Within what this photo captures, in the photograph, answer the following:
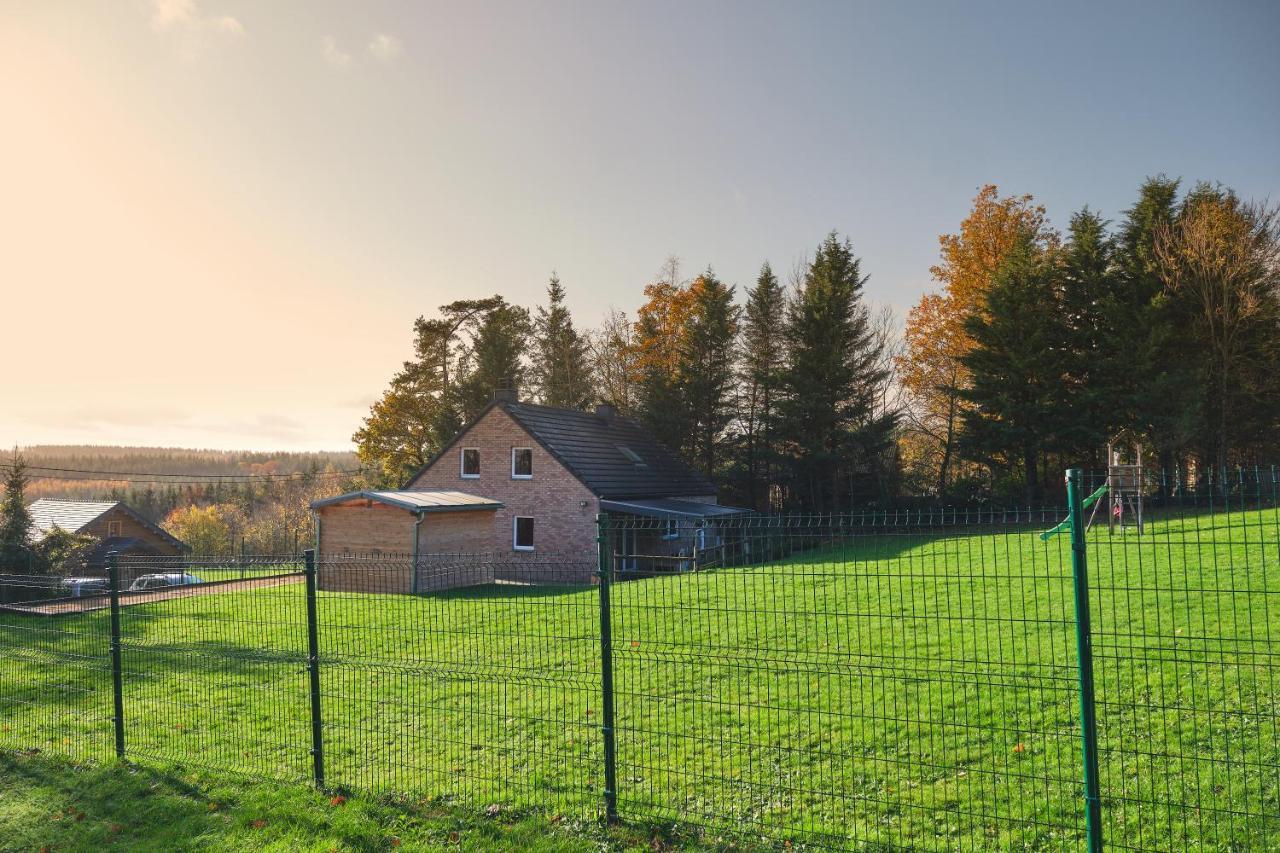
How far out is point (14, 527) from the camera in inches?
859

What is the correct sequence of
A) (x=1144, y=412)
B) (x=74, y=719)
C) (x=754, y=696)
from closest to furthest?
1. (x=754, y=696)
2. (x=74, y=719)
3. (x=1144, y=412)

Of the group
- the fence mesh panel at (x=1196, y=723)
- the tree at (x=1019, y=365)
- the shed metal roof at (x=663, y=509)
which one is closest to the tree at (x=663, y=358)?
the shed metal roof at (x=663, y=509)

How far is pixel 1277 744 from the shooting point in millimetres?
5457

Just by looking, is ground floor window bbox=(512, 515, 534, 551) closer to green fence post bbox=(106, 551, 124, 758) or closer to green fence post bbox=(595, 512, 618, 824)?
green fence post bbox=(106, 551, 124, 758)

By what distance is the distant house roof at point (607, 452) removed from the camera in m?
26.5

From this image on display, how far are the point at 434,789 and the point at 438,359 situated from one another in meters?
42.1

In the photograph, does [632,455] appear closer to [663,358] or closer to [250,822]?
[663,358]

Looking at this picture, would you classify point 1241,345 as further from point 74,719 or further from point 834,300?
point 74,719

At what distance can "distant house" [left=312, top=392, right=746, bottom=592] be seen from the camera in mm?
23109

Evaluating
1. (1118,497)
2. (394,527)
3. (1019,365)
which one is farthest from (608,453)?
(1118,497)

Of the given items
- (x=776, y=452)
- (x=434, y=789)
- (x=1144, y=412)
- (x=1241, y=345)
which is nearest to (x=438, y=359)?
(x=776, y=452)

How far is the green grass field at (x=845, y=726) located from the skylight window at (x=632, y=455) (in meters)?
19.5

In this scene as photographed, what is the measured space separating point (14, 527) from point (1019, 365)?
110 feet

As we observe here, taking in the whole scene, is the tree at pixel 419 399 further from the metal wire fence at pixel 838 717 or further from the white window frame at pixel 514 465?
the metal wire fence at pixel 838 717
